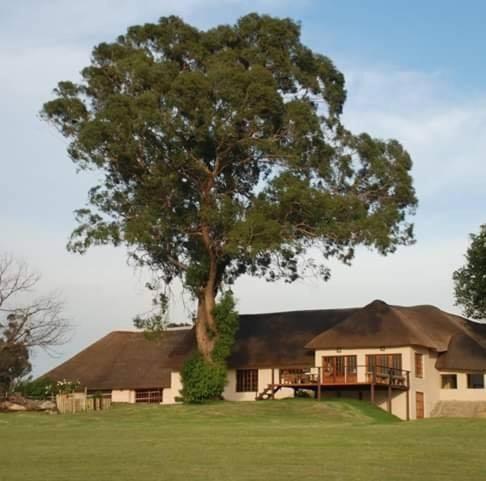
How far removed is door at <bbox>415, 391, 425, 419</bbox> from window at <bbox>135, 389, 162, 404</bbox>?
47.5ft

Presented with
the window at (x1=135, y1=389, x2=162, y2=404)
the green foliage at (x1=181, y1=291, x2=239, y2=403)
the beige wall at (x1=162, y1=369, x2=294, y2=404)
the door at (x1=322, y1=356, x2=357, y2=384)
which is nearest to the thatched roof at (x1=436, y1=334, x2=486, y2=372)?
the door at (x1=322, y1=356, x2=357, y2=384)

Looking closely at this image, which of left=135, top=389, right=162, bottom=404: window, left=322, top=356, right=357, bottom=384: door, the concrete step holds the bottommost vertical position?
the concrete step

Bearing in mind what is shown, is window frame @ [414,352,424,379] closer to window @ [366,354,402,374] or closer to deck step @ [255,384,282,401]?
window @ [366,354,402,374]

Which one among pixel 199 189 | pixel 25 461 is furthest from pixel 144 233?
pixel 25 461

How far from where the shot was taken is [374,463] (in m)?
22.1

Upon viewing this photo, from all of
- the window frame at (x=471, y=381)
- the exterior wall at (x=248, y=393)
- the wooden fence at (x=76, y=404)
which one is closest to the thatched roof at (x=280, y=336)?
the exterior wall at (x=248, y=393)

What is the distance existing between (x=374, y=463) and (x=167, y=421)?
17.3m

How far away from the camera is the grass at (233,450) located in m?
20.6

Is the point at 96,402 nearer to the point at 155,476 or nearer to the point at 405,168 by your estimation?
the point at 405,168

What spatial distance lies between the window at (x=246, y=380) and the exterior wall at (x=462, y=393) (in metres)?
9.75

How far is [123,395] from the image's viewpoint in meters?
56.2

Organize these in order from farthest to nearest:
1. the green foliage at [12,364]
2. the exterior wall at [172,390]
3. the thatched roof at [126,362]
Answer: the thatched roof at [126,362]
the green foliage at [12,364]
the exterior wall at [172,390]

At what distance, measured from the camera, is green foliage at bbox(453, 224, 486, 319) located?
53344mm

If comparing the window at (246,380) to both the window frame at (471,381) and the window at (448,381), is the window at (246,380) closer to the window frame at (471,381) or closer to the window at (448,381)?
the window at (448,381)
